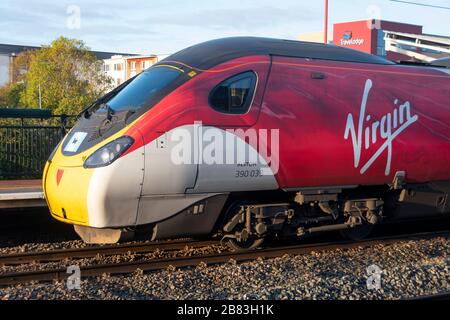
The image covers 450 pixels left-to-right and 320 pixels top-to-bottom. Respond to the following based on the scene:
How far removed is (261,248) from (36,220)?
435cm

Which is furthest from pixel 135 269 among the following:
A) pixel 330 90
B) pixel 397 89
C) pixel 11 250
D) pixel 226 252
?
pixel 397 89

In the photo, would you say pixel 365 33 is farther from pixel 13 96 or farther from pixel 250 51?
pixel 250 51

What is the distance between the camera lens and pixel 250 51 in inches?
308

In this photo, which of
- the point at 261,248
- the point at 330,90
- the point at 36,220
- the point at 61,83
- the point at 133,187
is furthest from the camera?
the point at 61,83

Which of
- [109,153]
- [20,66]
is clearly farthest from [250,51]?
[20,66]

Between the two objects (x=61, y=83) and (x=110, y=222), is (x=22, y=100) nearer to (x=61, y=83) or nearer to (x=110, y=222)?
(x=61, y=83)

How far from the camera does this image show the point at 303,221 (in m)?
8.27

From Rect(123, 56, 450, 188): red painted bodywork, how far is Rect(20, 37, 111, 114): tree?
33514 mm

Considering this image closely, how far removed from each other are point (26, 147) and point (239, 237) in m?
6.70

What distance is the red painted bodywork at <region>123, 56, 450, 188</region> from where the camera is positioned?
7.18 m

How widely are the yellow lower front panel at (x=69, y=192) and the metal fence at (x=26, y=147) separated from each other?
207 inches

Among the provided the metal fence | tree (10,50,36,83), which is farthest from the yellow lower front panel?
tree (10,50,36,83)

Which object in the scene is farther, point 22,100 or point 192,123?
point 22,100

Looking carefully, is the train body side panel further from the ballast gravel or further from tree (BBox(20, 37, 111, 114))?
tree (BBox(20, 37, 111, 114))
